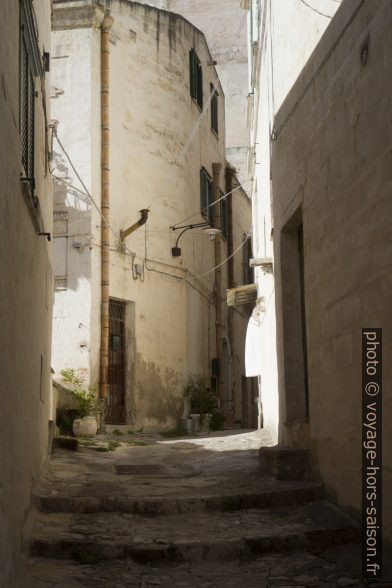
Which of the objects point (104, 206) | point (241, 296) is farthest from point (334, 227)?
point (104, 206)

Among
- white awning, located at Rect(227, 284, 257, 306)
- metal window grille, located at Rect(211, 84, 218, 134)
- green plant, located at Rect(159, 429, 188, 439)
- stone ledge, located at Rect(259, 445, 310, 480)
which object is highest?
metal window grille, located at Rect(211, 84, 218, 134)

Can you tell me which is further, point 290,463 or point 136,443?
A: point 136,443

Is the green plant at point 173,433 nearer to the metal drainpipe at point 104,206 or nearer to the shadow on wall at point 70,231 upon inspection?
the metal drainpipe at point 104,206

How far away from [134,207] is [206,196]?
4081mm

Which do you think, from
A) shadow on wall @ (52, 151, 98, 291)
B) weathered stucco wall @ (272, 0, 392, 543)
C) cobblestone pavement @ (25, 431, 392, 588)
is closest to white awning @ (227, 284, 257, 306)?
shadow on wall @ (52, 151, 98, 291)

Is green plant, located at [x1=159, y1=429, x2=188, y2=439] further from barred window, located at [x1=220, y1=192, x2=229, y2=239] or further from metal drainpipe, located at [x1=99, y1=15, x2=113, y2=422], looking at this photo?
barred window, located at [x1=220, y1=192, x2=229, y2=239]

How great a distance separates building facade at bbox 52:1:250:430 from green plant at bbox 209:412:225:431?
2.54ft

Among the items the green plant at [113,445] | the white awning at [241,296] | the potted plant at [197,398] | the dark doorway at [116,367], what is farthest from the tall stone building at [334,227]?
the potted plant at [197,398]

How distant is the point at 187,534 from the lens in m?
6.02

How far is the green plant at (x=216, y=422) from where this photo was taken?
17.4m

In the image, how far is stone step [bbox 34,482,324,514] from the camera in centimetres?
659

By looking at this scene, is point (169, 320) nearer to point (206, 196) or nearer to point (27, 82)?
point (206, 196)

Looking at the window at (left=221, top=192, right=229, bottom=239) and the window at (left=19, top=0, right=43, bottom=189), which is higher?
the window at (left=221, top=192, right=229, bottom=239)

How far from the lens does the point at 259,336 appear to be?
1426cm
